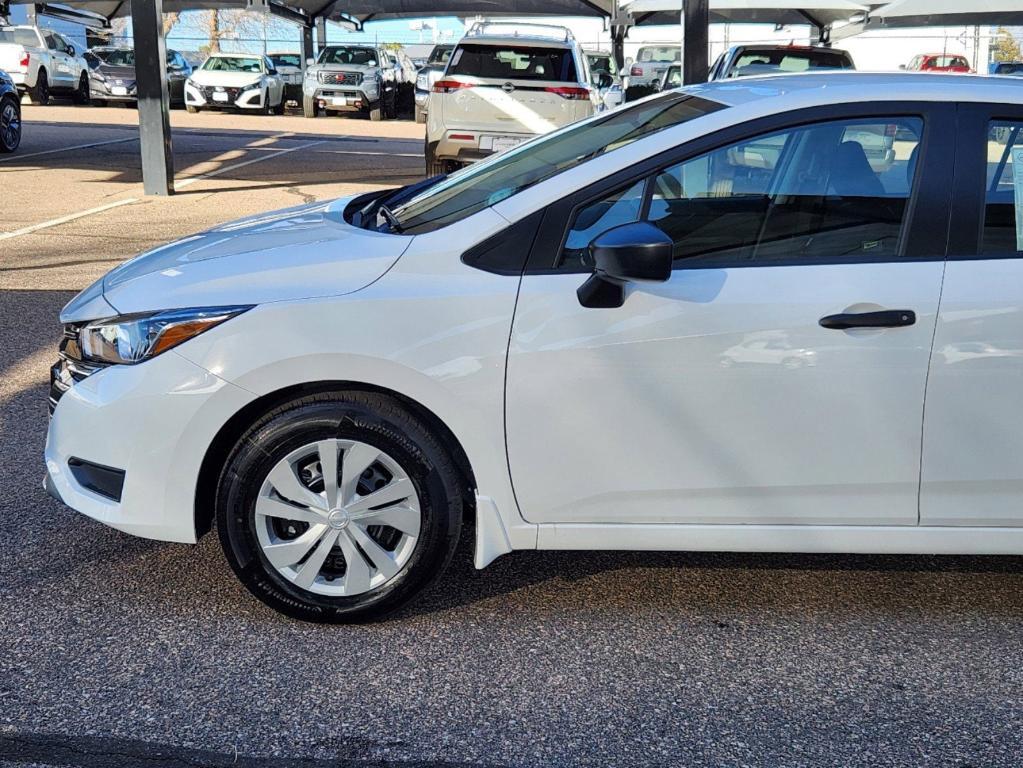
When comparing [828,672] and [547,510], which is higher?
[547,510]

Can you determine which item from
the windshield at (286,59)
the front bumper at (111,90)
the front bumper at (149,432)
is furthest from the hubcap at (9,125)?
the windshield at (286,59)

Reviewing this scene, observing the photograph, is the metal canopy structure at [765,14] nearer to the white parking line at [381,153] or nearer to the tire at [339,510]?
the white parking line at [381,153]

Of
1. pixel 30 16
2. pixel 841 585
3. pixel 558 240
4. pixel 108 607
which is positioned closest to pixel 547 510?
pixel 558 240

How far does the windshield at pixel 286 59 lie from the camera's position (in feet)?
116

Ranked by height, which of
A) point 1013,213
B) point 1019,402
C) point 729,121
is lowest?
point 1019,402

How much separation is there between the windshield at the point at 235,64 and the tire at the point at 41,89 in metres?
3.85

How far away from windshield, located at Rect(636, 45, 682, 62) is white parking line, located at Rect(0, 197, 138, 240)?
2330cm

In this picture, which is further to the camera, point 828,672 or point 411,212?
point 411,212

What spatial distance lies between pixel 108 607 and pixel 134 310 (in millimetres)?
920

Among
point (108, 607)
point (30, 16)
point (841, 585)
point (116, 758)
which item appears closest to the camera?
point (116, 758)

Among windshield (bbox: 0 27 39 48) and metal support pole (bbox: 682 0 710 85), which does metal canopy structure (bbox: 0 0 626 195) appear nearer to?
metal support pole (bbox: 682 0 710 85)

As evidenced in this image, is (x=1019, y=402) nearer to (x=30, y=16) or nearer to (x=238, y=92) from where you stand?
(x=238, y=92)

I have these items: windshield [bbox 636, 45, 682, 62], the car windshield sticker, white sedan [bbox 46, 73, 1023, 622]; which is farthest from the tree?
white sedan [bbox 46, 73, 1023, 622]

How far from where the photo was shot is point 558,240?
349cm
